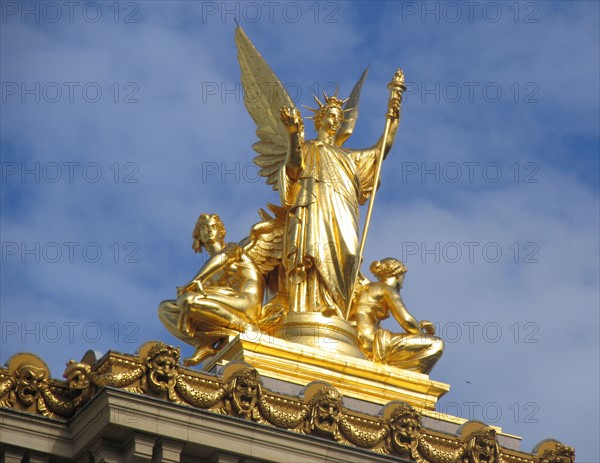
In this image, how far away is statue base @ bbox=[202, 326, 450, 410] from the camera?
35.3 metres

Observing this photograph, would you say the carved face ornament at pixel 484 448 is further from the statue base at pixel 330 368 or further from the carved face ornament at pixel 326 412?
the carved face ornament at pixel 326 412

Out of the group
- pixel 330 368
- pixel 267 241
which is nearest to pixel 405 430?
pixel 330 368

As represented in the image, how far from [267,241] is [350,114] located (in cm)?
379

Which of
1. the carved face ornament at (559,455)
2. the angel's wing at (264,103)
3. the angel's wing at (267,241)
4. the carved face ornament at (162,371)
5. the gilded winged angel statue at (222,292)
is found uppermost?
the angel's wing at (264,103)

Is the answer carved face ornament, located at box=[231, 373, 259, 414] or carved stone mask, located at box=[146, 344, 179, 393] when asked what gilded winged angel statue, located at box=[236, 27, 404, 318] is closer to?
carved face ornament, located at box=[231, 373, 259, 414]

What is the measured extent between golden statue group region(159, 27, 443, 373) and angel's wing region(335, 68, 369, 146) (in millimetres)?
123

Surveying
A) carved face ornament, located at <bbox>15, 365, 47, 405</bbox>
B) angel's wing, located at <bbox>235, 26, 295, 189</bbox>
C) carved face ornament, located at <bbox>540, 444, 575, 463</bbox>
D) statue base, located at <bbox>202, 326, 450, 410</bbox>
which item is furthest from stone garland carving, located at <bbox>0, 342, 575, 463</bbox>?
angel's wing, located at <bbox>235, 26, 295, 189</bbox>

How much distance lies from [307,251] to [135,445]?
7676mm

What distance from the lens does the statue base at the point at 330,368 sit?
35.3 meters

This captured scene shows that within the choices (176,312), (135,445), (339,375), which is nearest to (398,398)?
(339,375)

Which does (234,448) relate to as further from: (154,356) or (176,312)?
(176,312)

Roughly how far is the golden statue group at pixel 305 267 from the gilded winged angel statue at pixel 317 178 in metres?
0.02

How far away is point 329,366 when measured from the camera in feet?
117

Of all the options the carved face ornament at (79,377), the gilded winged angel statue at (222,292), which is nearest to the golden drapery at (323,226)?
the gilded winged angel statue at (222,292)
